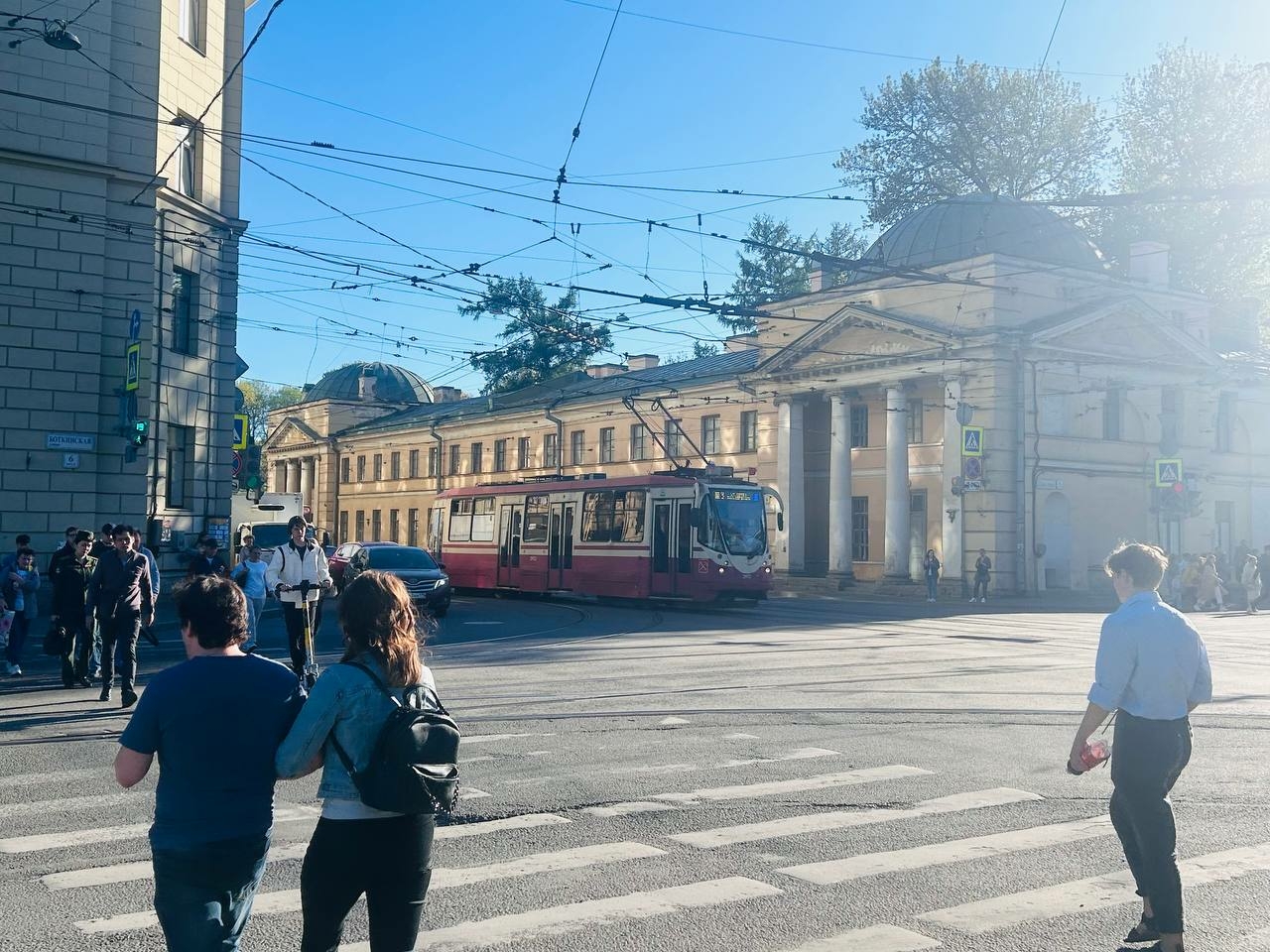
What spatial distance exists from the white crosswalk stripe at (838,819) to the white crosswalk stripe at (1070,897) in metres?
1.58

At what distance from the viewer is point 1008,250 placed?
146 feet

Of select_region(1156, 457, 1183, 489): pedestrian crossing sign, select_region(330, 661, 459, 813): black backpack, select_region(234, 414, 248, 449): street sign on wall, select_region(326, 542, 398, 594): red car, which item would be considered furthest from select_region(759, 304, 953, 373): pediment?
select_region(330, 661, 459, 813): black backpack

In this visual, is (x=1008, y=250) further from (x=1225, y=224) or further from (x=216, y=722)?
(x=216, y=722)

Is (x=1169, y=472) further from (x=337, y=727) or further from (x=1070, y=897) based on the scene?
(x=337, y=727)

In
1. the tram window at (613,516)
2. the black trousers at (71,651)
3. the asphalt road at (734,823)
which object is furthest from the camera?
the tram window at (613,516)

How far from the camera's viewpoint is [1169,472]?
37.6 metres

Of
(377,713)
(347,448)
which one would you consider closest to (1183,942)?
(377,713)

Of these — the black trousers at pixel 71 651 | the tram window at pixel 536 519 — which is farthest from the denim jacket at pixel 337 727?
the tram window at pixel 536 519

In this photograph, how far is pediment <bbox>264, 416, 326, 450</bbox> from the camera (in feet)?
259

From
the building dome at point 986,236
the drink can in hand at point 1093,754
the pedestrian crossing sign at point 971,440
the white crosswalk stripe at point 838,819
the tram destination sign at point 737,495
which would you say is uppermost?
the building dome at point 986,236

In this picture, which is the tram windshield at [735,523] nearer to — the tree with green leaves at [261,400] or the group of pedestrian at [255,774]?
the group of pedestrian at [255,774]

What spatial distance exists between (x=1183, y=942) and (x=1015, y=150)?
5316 centimetres

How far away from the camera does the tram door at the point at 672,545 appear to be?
31359mm

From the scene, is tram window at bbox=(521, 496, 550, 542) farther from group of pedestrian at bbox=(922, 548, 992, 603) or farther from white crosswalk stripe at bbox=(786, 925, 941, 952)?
white crosswalk stripe at bbox=(786, 925, 941, 952)
